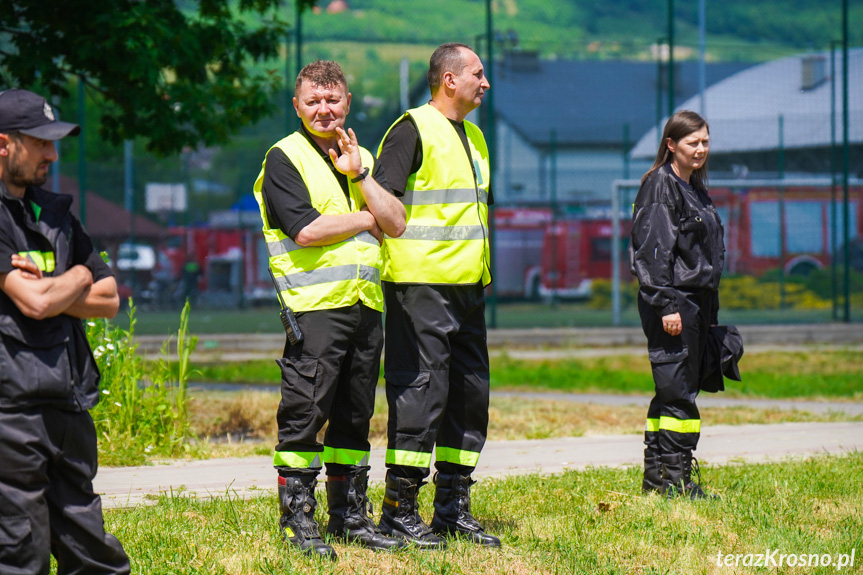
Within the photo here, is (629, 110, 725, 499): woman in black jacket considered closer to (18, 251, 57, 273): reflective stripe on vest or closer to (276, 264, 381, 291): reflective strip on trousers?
(276, 264, 381, 291): reflective strip on trousers

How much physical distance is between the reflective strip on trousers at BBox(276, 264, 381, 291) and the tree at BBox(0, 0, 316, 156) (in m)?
4.52

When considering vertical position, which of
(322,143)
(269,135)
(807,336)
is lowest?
(807,336)

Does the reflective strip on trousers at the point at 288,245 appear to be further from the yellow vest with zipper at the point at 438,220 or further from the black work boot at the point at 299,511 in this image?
the black work boot at the point at 299,511

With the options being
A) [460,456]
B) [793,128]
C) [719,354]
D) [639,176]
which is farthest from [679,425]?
[639,176]

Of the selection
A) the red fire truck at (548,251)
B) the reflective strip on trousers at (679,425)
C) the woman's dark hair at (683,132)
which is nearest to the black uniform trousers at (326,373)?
the reflective strip on trousers at (679,425)

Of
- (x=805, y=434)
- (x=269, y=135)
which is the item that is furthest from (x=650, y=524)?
(x=269, y=135)

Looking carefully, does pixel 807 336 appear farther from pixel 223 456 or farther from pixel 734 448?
pixel 223 456

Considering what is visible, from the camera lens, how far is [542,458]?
6785mm

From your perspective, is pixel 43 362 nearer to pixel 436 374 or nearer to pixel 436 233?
pixel 436 374

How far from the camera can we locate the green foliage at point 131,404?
6.61 metres

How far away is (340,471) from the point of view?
4.50m

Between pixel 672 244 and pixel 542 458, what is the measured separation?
185 cm

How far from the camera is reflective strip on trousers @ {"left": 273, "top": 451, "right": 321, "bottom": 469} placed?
4301 mm

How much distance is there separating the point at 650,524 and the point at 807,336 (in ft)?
41.8
